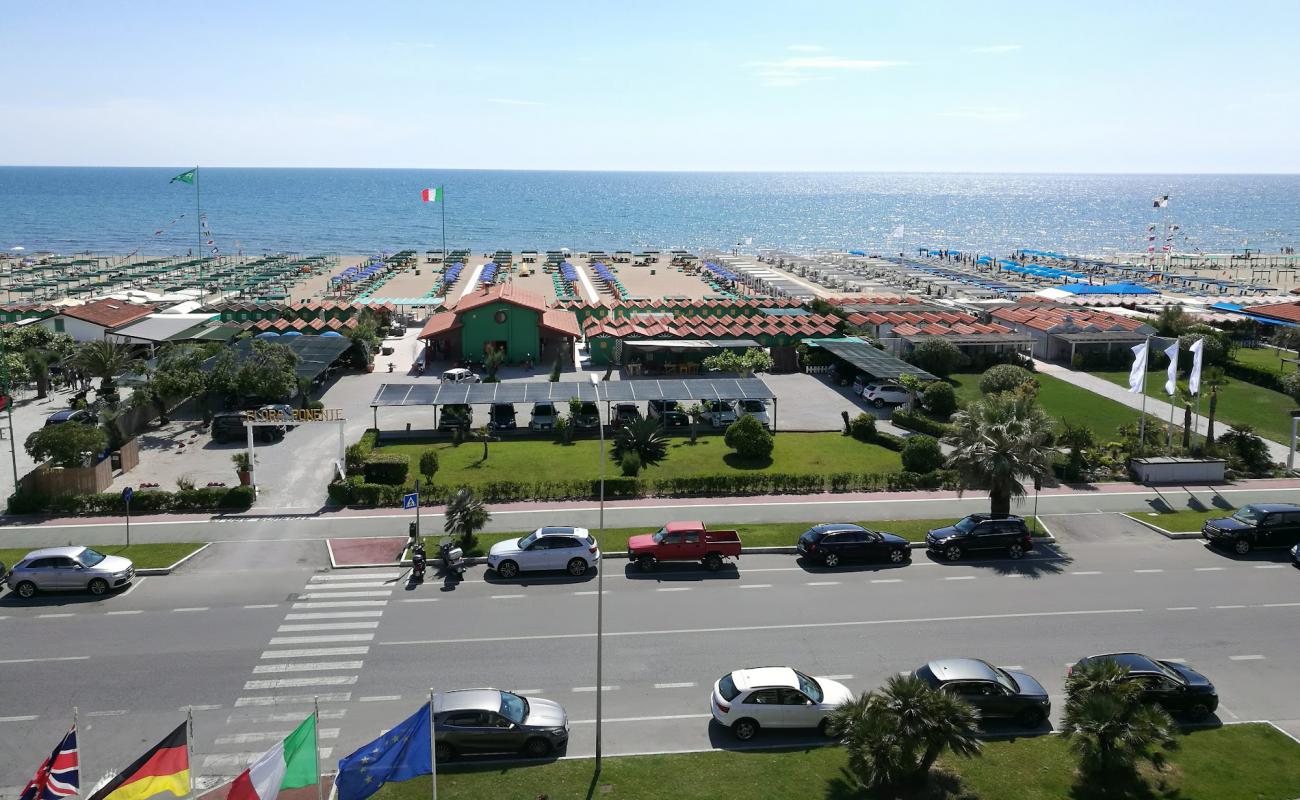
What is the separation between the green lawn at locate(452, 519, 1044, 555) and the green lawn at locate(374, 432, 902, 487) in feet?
18.8

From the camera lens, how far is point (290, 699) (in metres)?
21.8

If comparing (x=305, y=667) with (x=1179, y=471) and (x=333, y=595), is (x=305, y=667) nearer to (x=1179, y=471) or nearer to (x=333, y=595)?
(x=333, y=595)

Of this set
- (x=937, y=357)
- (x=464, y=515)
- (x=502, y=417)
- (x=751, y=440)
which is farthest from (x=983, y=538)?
(x=937, y=357)

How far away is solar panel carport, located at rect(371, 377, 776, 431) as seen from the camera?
45.7 metres

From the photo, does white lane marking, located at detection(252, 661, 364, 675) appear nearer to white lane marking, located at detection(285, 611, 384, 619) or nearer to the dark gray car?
white lane marking, located at detection(285, 611, 384, 619)

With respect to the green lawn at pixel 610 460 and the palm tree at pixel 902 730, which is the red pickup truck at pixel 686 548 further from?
the palm tree at pixel 902 730

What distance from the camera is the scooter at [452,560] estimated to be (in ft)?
96.9

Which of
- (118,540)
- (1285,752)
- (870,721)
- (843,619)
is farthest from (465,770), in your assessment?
(118,540)

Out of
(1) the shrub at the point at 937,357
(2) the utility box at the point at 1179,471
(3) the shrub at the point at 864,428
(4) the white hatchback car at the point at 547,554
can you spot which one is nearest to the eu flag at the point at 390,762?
(4) the white hatchback car at the point at 547,554

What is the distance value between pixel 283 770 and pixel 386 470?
2362 centimetres

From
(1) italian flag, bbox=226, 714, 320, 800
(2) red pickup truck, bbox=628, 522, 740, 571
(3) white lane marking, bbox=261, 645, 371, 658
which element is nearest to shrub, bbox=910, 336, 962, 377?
(2) red pickup truck, bbox=628, 522, 740, 571

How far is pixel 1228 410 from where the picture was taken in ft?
166

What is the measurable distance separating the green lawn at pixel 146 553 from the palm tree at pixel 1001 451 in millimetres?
26084

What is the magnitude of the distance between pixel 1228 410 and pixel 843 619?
35512 millimetres
